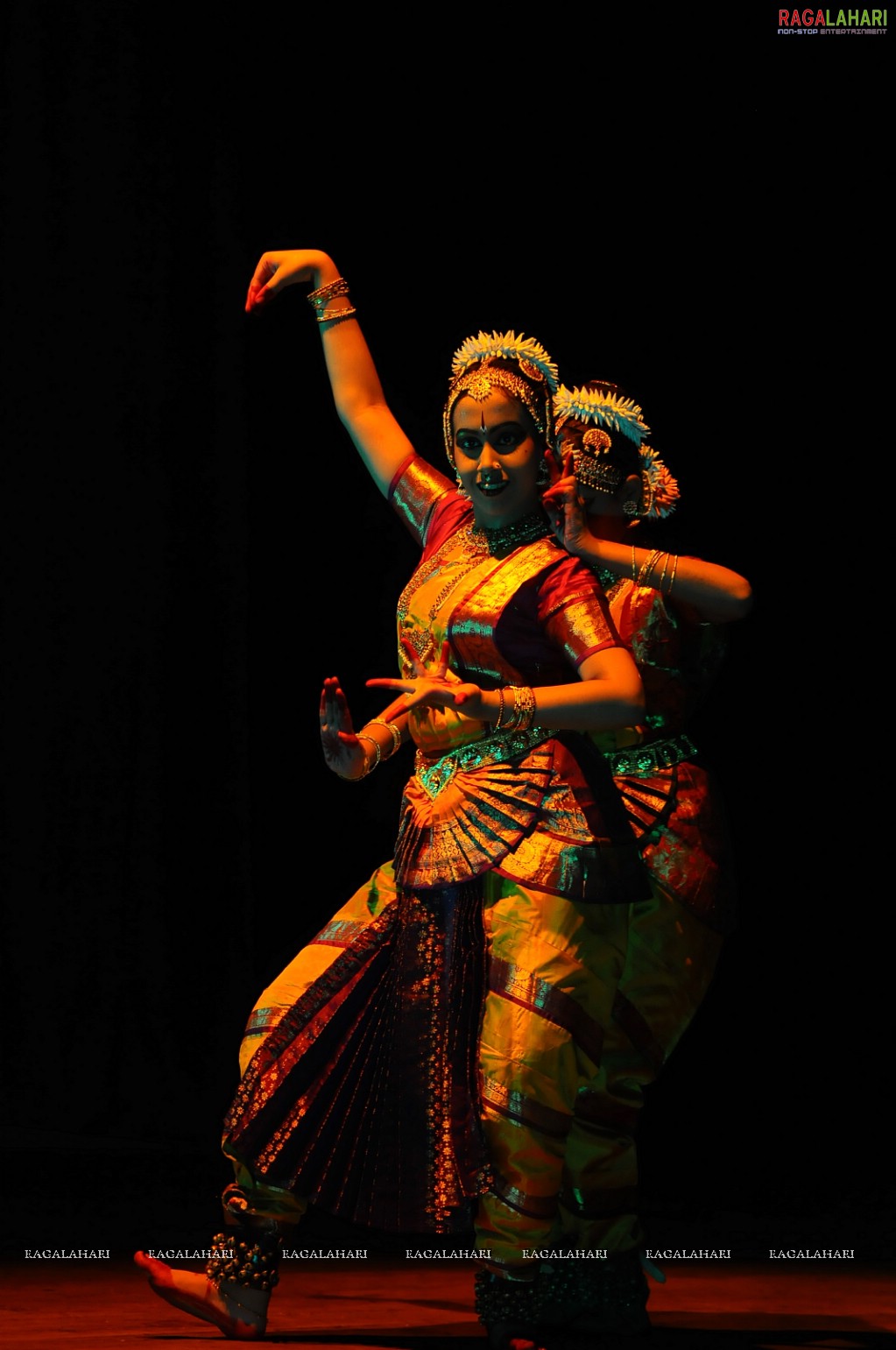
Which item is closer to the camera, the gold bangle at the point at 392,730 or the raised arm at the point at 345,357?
A: the gold bangle at the point at 392,730

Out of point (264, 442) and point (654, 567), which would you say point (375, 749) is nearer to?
point (654, 567)

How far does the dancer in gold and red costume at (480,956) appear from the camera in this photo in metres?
2.51

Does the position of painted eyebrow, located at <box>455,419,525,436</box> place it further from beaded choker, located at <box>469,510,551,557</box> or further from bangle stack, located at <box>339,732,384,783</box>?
bangle stack, located at <box>339,732,384,783</box>

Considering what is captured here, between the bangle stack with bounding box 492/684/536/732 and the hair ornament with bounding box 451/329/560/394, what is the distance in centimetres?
55

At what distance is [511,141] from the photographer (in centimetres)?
407

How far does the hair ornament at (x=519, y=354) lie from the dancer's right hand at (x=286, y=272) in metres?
0.41

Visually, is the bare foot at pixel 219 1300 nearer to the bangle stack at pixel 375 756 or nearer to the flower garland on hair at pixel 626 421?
the bangle stack at pixel 375 756

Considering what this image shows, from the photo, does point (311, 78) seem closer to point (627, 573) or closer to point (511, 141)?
point (511, 141)

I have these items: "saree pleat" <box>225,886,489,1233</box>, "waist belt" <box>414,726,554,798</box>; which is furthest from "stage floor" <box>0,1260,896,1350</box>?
"waist belt" <box>414,726,554,798</box>

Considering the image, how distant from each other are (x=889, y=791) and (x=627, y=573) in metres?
1.63

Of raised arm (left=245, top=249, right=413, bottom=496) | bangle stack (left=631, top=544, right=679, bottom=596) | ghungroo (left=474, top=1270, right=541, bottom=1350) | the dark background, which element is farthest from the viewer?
the dark background

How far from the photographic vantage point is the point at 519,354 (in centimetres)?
280

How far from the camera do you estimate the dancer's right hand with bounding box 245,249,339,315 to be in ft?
10.1

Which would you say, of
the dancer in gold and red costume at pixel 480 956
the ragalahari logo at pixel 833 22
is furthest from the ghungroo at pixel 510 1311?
the ragalahari logo at pixel 833 22
